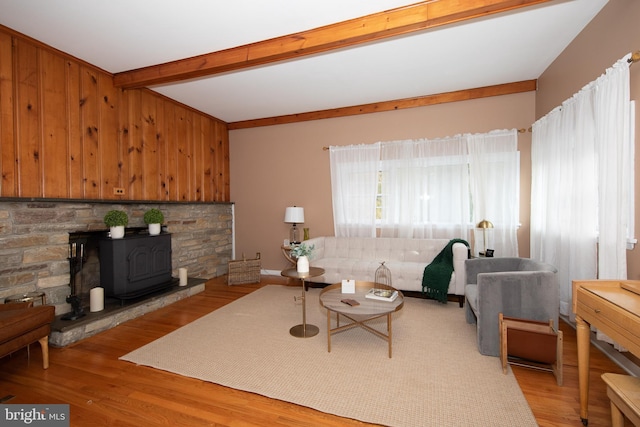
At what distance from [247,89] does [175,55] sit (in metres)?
1.11

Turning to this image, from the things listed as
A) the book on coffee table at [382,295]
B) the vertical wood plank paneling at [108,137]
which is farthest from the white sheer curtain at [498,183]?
the vertical wood plank paneling at [108,137]

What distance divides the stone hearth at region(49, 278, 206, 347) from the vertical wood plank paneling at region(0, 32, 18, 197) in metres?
1.32

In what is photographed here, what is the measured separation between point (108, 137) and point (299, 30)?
2666mm

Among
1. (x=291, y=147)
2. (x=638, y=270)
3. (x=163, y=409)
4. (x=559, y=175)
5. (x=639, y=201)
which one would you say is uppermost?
(x=291, y=147)

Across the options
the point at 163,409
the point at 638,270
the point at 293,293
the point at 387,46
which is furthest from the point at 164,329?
the point at 638,270

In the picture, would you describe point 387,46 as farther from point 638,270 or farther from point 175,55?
point 638,270

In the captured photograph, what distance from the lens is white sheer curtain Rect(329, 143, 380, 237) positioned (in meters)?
4.81

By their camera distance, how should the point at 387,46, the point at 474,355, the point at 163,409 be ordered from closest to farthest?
the point at 163,409
the point at 474,355
the point at 387,46

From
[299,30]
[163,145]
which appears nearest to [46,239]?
[163,145]

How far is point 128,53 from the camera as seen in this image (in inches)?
123

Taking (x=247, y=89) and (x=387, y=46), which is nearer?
(x=387, y=46)

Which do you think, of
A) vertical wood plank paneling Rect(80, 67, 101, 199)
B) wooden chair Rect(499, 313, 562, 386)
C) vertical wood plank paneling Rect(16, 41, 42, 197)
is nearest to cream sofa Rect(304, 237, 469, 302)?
wooden chair Rect(499, 313, 562, 386)

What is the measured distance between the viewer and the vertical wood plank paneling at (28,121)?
2752 mm

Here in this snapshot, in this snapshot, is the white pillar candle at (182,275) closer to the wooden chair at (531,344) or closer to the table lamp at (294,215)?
the table lamp at (294,215)
